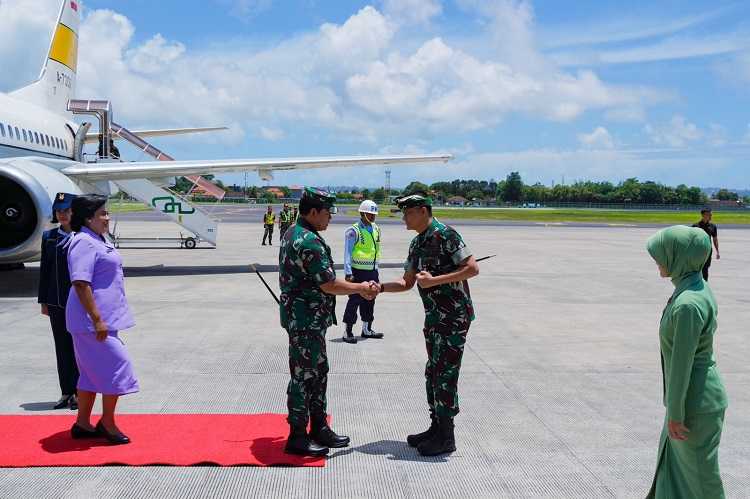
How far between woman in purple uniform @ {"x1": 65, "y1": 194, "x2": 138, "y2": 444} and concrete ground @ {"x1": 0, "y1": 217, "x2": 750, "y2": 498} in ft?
2.01

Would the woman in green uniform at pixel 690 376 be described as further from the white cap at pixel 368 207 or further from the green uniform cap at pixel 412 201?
the white cap at pixel 368 207

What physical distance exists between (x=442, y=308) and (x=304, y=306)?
103 centimetres

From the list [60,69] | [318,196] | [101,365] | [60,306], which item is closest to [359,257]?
[60,306]

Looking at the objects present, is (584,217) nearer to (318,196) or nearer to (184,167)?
(184,167)

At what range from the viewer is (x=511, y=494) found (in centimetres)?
449

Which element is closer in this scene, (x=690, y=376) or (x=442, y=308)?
(x=690, y=376)

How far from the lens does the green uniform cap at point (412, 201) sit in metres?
5.19

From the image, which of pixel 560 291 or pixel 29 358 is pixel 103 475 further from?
pixel 560 291

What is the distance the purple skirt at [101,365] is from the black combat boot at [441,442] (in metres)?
2.22

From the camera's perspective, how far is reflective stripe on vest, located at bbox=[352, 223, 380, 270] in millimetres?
9195

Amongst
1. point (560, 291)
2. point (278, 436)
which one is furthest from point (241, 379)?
point (560, 291)

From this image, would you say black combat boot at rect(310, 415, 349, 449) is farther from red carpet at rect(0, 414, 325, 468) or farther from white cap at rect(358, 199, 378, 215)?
white cap at rect(358, 199, 378, 215)

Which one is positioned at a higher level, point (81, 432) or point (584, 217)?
point (81, 432)

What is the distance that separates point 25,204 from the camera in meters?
14.3
